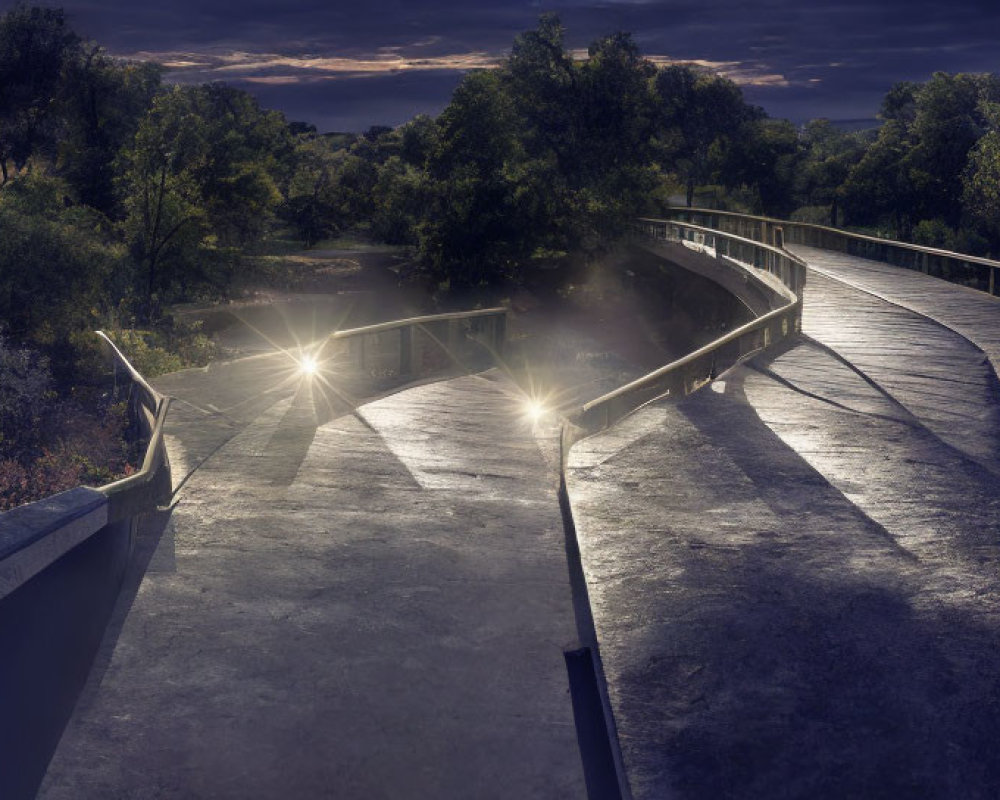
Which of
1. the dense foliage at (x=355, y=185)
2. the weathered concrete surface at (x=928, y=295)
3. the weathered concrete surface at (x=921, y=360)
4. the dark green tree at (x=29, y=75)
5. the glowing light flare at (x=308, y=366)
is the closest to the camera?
the weathered concrete surface at (x=921, y=360)

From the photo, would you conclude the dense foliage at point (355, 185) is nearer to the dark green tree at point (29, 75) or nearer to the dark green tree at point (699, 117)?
the dark green tree at point (29, 75)

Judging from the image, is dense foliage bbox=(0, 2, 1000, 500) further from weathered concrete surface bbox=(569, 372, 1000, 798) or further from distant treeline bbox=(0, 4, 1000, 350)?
weathered concrete surface bbox=(569, 372, 1000, 798)

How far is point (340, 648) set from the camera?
7.05 m

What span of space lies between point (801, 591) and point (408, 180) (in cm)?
5919

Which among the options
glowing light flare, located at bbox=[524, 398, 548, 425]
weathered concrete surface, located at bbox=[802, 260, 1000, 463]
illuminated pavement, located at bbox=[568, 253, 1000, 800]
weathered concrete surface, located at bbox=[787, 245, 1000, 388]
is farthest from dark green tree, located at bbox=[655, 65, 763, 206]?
illuminated pavement, located at bbox=[568, 253, 1000, 800]

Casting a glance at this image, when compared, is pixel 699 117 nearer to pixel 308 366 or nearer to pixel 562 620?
pixel 308 366

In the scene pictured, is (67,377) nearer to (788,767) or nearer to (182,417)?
(182,417)

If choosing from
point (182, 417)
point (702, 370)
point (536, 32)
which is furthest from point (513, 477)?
point (536, 32)

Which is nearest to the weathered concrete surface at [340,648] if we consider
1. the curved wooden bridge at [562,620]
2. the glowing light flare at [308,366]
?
the curved wooden bridge at [562,620]

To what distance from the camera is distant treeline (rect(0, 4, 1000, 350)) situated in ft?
137

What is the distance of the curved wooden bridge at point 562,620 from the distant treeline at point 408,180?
1910 cm

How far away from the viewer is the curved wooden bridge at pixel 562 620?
5707 millimetres

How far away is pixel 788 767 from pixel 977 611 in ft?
8.29

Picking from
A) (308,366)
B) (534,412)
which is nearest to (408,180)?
(308,366)
